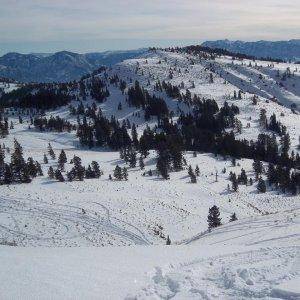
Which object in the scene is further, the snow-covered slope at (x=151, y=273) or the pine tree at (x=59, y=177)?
the pine tree at (x=59, y=177)

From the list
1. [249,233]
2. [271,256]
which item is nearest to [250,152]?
[249,233]

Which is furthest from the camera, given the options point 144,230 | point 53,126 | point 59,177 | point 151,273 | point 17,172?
point 53,126

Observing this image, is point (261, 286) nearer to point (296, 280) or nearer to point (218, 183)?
point (296, 280)

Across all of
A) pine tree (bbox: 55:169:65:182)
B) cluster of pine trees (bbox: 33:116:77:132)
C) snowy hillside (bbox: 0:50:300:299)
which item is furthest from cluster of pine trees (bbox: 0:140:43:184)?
cluster of pine trees (bbox: 33:116:77:132)

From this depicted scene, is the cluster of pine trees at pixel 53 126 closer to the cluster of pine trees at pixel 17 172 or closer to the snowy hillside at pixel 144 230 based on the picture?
the snowy hillside at pixel 144 230

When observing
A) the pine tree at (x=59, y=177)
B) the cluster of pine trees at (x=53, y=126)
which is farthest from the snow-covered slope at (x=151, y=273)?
the cluster of pine trees at (x=53, y=126)

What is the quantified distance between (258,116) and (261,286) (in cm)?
18090

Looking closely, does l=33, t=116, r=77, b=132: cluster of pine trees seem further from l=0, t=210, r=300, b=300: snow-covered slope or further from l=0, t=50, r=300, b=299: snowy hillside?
l=0, t=210, r=300, b=300: snow-covered slope

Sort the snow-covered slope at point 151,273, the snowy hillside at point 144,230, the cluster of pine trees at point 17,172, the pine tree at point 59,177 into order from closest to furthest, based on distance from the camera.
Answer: the snow-covered slope at point 151,273, the snowy hillside at point 144,230, the cluster of pine trees at point 17,172, the pine tree at point 59,177

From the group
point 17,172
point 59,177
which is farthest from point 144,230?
point 17,172

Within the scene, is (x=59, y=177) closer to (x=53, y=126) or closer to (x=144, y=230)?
(x=144, y=230)

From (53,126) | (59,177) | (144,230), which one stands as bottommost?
(144,230)

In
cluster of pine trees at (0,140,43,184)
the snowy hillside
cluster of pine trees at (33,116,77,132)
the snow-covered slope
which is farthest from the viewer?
cluster of pine trees at (33,116,77,132)

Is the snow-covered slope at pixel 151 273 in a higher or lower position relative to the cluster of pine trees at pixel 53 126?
higher
